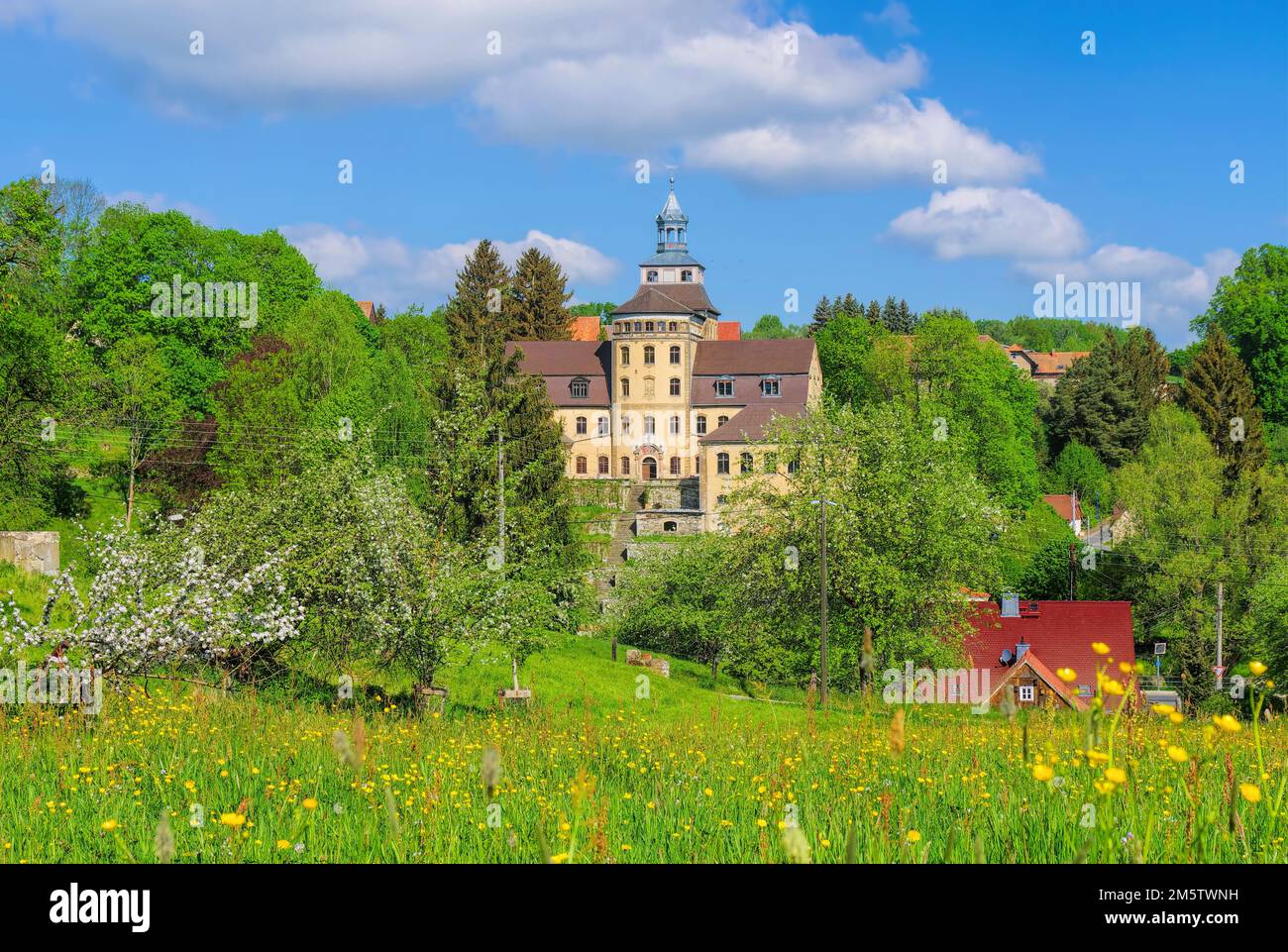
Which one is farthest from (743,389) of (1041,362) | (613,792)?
(1041,362)

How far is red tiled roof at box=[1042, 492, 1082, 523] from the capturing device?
84.1 metres

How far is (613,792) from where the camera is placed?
7020 mm

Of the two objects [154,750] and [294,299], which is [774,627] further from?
[294,299]

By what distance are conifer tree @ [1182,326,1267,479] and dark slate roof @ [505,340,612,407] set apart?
40013 millimetres

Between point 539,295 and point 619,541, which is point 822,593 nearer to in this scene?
point 619,541

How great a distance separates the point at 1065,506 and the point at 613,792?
8434 cm

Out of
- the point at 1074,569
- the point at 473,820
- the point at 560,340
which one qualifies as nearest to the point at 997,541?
the point at 1074,569

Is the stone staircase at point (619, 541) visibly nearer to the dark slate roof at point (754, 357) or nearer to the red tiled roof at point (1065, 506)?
the dark slate roof at point (754, 357)

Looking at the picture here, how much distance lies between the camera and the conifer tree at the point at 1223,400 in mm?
67688

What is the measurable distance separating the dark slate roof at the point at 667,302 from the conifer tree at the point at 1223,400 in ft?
113

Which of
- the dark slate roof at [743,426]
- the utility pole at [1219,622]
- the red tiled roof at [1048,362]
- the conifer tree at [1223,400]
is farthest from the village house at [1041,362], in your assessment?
the utility pole at [1219,622]
